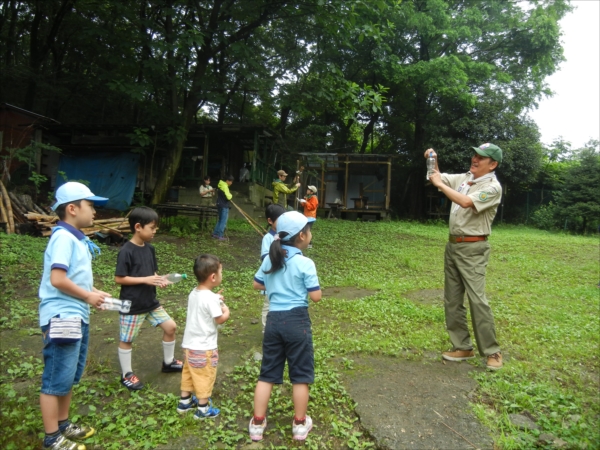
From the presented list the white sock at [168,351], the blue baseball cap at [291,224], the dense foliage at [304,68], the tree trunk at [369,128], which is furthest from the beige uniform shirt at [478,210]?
the tree trunk at [369,128]

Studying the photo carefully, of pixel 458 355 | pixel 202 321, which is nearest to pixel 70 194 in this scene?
pixel 202 321

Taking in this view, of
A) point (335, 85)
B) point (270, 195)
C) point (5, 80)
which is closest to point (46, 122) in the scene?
point (5, 80)

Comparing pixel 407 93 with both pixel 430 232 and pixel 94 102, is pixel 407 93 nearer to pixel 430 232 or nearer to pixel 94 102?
pixel 430 232

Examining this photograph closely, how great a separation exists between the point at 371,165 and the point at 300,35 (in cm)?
1034

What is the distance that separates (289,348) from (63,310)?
4.62 ft

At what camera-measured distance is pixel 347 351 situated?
4.31 meters

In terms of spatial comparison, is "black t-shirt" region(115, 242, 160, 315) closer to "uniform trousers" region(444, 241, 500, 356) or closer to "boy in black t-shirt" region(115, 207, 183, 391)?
"boy in black t-shirt" region(115, 207, 183, 391)

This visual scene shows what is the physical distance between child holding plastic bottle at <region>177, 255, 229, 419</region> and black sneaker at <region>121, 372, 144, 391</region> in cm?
53

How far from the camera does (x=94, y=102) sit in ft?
64.1

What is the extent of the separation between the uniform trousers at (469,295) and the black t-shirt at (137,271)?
2751 millimetres

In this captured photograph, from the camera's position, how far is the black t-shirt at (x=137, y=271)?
3346 mm

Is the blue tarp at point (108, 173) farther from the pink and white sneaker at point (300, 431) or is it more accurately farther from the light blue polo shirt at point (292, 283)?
the pink and white sneaker at point (300, 431)

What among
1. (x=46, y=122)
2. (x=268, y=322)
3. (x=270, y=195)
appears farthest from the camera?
(x=270, y=195)

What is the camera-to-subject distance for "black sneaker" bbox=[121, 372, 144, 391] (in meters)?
3.45
